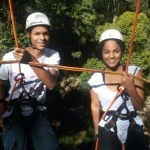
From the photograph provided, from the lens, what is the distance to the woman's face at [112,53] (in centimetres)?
230

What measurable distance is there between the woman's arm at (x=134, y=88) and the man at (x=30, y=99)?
56 cm

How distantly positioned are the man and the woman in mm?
385

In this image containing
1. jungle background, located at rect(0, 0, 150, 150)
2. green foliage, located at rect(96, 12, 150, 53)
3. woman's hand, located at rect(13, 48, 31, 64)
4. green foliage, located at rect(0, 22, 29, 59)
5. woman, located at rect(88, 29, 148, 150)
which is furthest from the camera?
green foliage, located at rect(96, 12, 150, 53)

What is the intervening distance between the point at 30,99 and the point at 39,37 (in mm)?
494

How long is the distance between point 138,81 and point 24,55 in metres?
0.89

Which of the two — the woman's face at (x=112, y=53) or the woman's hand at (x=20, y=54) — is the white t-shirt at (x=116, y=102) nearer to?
the woman's face at (x=112, y=53)

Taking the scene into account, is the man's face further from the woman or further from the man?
the woman

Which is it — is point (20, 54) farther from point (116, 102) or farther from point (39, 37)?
point (116, 102)

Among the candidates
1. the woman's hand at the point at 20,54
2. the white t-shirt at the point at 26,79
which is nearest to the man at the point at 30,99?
the white t-shirt at the point at 26,79

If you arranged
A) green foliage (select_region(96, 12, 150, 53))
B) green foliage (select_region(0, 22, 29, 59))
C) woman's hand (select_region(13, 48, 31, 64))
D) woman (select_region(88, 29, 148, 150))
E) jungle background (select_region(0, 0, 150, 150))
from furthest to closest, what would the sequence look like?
1. green foliage (select_region(96, 12, 150, 53))
2. jungle background (select_region(0, 0, 150, 150))
3. green foliage (select_region(0, 22, 29, 59))
4. woman (select_region(88, 29, 148, 150))
5. woman's hand (select_region(13, 48, 31, 64))

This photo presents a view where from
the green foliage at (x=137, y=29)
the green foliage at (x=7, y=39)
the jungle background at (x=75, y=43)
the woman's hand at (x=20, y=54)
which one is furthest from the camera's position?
the green foliage at (x=137, y=29)

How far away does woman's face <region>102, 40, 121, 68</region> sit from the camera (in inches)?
90.5

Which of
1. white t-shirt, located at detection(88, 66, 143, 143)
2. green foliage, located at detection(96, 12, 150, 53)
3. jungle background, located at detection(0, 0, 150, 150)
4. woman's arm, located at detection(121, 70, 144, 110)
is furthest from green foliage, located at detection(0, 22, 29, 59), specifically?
woman's arm, located at detection(121, 70, 144, 110)

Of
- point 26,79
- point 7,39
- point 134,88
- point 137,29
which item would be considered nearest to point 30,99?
point 26,79
